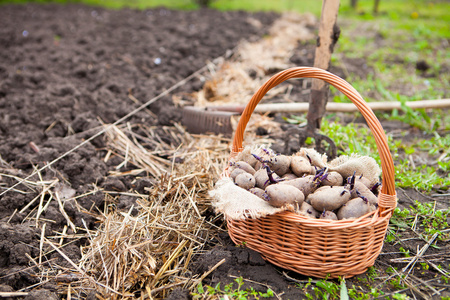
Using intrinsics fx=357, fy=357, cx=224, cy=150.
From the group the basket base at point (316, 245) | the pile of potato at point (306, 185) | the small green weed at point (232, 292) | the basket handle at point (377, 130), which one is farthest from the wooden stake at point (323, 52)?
the small green weed at point (232, 292)

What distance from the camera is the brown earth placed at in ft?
6.53

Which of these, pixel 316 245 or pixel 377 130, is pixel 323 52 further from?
pixel 316 245

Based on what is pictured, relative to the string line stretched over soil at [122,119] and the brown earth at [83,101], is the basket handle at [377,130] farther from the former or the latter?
the string line stretched over soil at [122,119]

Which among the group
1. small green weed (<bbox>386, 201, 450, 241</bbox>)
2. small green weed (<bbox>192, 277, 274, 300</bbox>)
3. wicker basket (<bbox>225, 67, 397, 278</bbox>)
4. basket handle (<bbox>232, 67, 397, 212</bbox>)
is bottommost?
small green weed (<bbox>192, 277, 274, 300</bbox>)

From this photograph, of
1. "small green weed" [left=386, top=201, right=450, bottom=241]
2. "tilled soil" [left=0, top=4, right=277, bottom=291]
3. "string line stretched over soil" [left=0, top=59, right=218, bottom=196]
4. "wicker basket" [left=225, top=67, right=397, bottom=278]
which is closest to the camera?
"wicker basket" [left=225, top=67, right=397, bottom=278]

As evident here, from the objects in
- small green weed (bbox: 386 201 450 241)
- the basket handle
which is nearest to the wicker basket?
the basket handle

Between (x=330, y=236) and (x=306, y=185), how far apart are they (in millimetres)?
335

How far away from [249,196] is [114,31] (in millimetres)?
6226

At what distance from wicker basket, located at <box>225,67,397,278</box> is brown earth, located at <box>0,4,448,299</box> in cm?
10

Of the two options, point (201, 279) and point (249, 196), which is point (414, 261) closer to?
point (249, 196)

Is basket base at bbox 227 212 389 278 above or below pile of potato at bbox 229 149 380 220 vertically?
below

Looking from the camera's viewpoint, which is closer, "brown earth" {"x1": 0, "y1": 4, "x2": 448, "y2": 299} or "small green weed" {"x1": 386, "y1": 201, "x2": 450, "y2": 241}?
"brown earth" {"x1": 0, "y1": 4, "x2": 448, "y2": 299}

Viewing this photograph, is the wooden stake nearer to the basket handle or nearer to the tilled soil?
the basket handle

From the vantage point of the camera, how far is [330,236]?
171 cm
